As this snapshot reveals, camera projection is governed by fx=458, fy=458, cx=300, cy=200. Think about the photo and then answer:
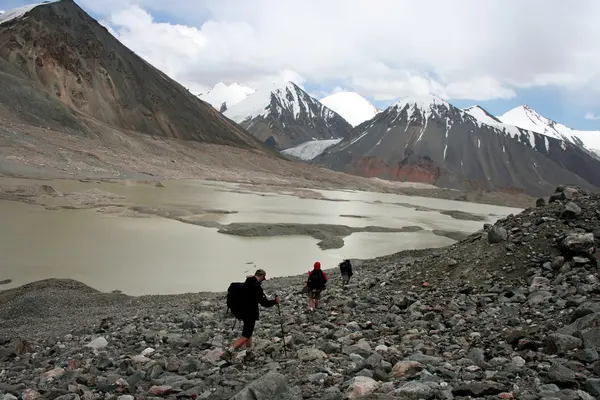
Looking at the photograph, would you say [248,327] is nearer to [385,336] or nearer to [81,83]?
[385,336]

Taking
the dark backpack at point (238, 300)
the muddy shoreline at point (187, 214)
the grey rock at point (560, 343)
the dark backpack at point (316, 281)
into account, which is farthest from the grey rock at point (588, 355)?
the muddy shoreline at point (187, 214)

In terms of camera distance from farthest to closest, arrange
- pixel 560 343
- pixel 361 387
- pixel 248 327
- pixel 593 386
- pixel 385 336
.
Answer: pixel 385 336 < pixel 248 327 < pixel 560 343 < pixel 361 387 < pixel 593 386

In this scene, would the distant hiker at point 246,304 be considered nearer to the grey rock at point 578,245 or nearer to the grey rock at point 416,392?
the grey rock at point 416,392

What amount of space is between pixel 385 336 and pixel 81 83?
12542cm

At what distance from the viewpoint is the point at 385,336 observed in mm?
8047

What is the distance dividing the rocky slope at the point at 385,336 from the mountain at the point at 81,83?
8489cm

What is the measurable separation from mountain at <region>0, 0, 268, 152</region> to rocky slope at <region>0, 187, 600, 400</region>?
84.9 metres

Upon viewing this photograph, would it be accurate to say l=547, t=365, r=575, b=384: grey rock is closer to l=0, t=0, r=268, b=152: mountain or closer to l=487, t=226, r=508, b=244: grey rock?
l=487, t=226, r=508, b=244: grey rock

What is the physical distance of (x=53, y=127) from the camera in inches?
3312

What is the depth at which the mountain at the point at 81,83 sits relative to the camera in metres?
88.8

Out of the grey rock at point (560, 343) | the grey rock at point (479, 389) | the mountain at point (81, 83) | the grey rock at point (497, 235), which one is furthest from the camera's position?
the mountain at point (81, 83)

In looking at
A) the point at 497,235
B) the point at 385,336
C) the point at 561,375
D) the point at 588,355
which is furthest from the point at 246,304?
the point at 497,235

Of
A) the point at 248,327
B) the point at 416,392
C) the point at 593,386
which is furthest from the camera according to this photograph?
the point at 248,327

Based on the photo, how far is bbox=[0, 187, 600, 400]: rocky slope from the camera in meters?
5.44
